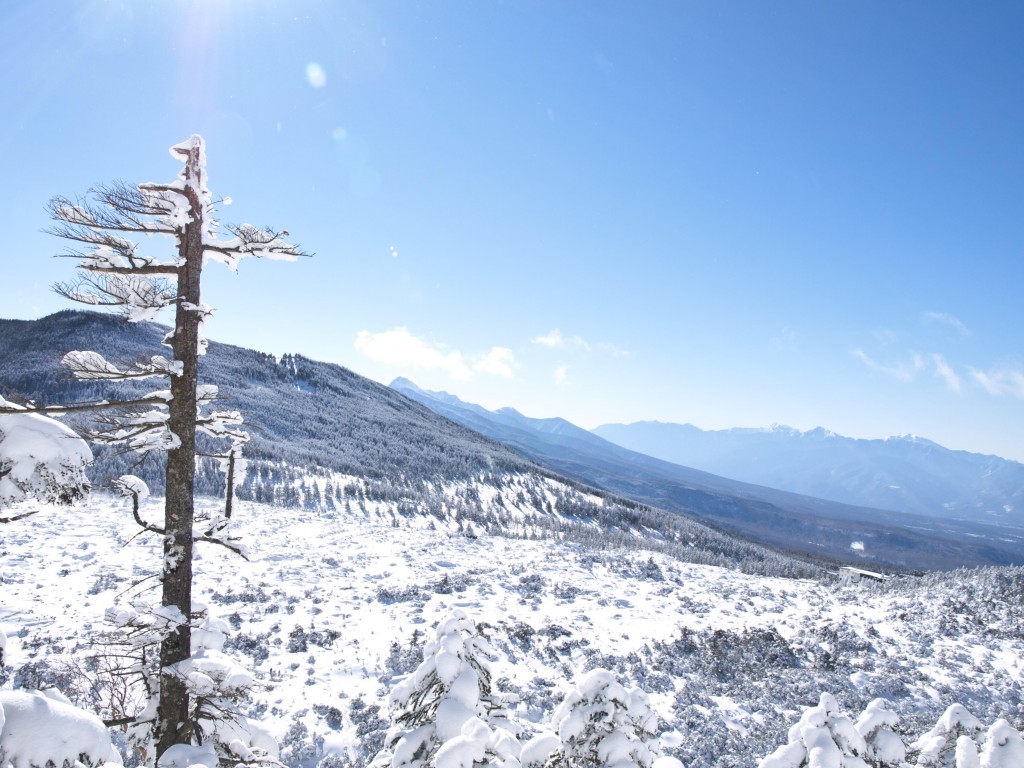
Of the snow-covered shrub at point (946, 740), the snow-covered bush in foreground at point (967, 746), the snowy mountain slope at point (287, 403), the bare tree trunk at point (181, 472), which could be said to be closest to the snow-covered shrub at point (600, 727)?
the snow-covered bush in foreground at point (967, 746)

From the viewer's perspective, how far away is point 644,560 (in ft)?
→ 94.5

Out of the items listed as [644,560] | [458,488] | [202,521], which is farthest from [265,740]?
[458,488]

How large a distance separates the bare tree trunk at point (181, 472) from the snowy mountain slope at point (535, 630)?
74 cm

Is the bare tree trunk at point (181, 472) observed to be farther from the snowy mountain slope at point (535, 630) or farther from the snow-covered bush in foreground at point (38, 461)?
the snow-covered bush in foreground at point (38, 461)

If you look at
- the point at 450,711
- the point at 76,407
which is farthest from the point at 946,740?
the point at 76,407

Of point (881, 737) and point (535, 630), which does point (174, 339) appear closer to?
point (881, 737)

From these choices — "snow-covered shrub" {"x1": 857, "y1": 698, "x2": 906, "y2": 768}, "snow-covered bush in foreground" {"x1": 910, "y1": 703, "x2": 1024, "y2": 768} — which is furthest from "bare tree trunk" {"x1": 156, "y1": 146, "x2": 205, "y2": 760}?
"snow-covered bush in foreground" {"x1": 910, "y1": 703, "x2": 1024, "y2": 768}

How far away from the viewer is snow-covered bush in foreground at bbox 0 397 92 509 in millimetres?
3879

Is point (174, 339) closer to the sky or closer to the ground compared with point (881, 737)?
closer to the sky

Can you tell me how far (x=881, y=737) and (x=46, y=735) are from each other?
7.22 meters

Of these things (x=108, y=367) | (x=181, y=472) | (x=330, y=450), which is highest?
(x=108, y=367)

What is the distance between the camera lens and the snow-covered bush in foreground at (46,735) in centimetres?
278

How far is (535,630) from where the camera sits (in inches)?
613

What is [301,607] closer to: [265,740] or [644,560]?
[265,740]
